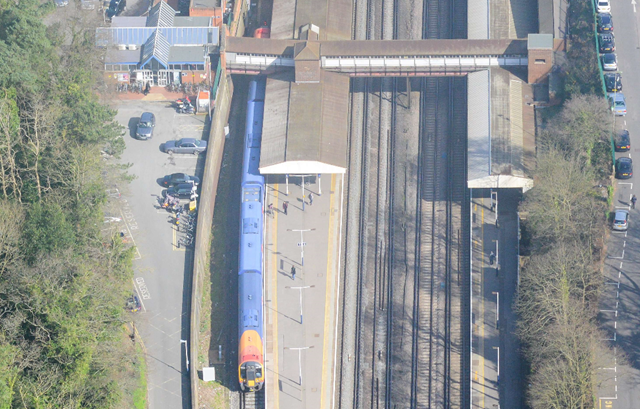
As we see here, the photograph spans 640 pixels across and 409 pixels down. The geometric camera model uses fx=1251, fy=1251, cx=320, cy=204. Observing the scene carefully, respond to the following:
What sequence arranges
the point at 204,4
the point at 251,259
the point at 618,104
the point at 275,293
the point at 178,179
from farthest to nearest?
the point at 204,4
the point at 618,104
the point at 178,179
the point at 275,293
the point at 251,259

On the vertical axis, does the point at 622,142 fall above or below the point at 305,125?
below

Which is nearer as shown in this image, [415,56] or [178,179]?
[178,179]

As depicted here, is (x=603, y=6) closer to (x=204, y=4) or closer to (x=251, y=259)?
(x=204, y=4)

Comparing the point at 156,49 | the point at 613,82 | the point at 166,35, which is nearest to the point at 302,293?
the point at 156,49

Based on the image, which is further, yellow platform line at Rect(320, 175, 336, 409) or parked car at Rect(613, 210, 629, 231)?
parked car at Rect(613, 210, 629, 231)

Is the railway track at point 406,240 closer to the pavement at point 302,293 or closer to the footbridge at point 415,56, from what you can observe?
the pavement at point 302,293

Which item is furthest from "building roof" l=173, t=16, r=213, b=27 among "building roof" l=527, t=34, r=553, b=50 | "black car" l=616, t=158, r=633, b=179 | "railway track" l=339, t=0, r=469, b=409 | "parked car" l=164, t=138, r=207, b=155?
"black car" l=616, t=158, r=633, b=179

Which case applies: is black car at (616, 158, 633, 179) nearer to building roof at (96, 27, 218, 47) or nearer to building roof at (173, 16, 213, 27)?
building roof at (96, 27, 218, 47)
